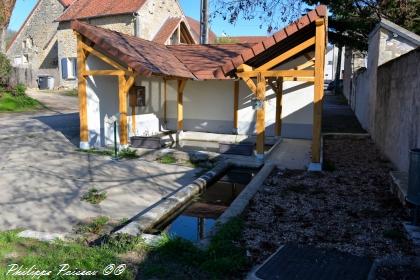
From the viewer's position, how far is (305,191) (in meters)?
A: 7.32

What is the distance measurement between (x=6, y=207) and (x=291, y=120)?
1026 centimetres

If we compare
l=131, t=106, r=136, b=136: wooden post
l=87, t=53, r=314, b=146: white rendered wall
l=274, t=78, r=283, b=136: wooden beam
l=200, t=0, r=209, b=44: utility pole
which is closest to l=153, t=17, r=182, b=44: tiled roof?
l=200, t=0, r=209, b=44: utility pole

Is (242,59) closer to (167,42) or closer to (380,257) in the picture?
(380,257)

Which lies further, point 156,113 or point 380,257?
point 156,113

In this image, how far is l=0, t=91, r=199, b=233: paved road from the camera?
6006mm

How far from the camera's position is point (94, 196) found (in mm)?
6840

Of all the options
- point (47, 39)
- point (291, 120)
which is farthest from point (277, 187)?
point (47, 39)

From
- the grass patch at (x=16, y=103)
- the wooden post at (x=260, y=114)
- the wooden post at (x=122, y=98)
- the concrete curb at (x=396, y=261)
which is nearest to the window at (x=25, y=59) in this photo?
the grass patch at (x=16, y=103)

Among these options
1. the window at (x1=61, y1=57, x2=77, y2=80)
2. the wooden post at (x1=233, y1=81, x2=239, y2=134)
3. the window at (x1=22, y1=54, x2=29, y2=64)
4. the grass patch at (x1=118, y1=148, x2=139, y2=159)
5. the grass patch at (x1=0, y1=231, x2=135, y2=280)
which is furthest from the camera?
the window at (x1=22, y1=54, x2=29, y2=64)

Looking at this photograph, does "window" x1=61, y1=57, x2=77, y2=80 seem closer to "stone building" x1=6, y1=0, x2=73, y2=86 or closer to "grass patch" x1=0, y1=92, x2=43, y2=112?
"stone building" x1=6, y1=0, x2=73, y2=86

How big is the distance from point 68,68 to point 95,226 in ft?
88.2

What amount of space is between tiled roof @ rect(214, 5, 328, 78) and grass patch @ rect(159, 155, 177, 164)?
2.58 meters

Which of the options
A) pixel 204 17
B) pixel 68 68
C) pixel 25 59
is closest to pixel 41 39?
pixel 25 59

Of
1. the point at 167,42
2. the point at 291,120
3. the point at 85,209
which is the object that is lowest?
the point at 85,209
